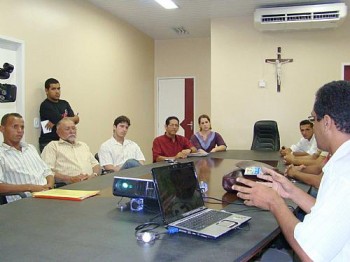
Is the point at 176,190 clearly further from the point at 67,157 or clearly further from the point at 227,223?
the point at 67,157

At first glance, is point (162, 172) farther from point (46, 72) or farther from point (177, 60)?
point (177, 60)

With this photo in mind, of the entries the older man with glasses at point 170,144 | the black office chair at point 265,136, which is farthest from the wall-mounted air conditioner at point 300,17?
the older man with glasses at point 170,144

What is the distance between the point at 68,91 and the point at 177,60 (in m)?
3.29

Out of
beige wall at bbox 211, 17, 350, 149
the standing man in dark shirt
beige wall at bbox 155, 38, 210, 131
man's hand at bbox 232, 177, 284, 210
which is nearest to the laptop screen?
man's hand at bbox 232, 177, 284, 210

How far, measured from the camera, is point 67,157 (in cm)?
348

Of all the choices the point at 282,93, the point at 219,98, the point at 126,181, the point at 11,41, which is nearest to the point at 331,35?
the point at 282,93

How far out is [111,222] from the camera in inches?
61.2

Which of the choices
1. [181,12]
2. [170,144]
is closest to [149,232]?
[170,144]

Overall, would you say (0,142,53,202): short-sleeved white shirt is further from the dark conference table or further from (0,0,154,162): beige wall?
(0,0,154,162): beige wall

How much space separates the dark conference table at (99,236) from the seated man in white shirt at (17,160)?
1.06m

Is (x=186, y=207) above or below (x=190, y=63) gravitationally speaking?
below

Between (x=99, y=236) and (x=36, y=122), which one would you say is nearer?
(x=99, y=236)

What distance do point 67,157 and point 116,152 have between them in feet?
1.82

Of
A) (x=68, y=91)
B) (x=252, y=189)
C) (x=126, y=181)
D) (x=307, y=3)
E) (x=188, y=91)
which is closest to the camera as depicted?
(x=252, y=189)
